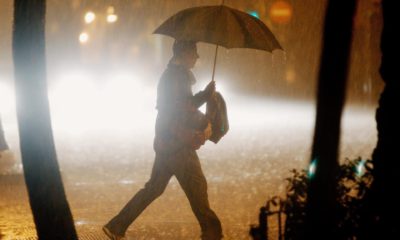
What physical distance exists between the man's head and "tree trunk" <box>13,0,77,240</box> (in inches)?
70.1

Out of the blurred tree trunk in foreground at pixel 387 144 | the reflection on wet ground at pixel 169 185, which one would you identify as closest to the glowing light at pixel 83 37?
the reflection on wet ground at pixel 169 185

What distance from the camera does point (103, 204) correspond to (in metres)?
9.91

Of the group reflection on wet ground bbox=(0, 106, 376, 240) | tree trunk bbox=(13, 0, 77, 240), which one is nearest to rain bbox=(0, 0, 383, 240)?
reflection on wet ground bbox=(0, 106, 376, 240)

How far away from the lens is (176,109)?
6371 millimetres

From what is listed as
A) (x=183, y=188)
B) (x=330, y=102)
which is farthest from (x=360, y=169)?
(x=183, y=188)

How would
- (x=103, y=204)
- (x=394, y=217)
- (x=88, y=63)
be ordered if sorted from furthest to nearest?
(x=88, y=63) → (x=103, y=204) → (x=394, y=217)

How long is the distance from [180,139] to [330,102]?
7.99 ft

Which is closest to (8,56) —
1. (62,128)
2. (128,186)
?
(62,128)

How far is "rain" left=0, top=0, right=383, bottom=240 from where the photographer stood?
30.9 feet

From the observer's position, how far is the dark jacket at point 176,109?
636 centimetres

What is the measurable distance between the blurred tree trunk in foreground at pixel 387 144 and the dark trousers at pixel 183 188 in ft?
6.29

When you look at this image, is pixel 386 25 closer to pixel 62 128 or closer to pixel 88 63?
pixel 62 128

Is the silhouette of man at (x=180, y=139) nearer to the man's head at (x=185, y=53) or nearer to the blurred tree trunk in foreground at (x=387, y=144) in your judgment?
the man's head at (x=185, y=53)

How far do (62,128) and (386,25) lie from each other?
20.9 m
